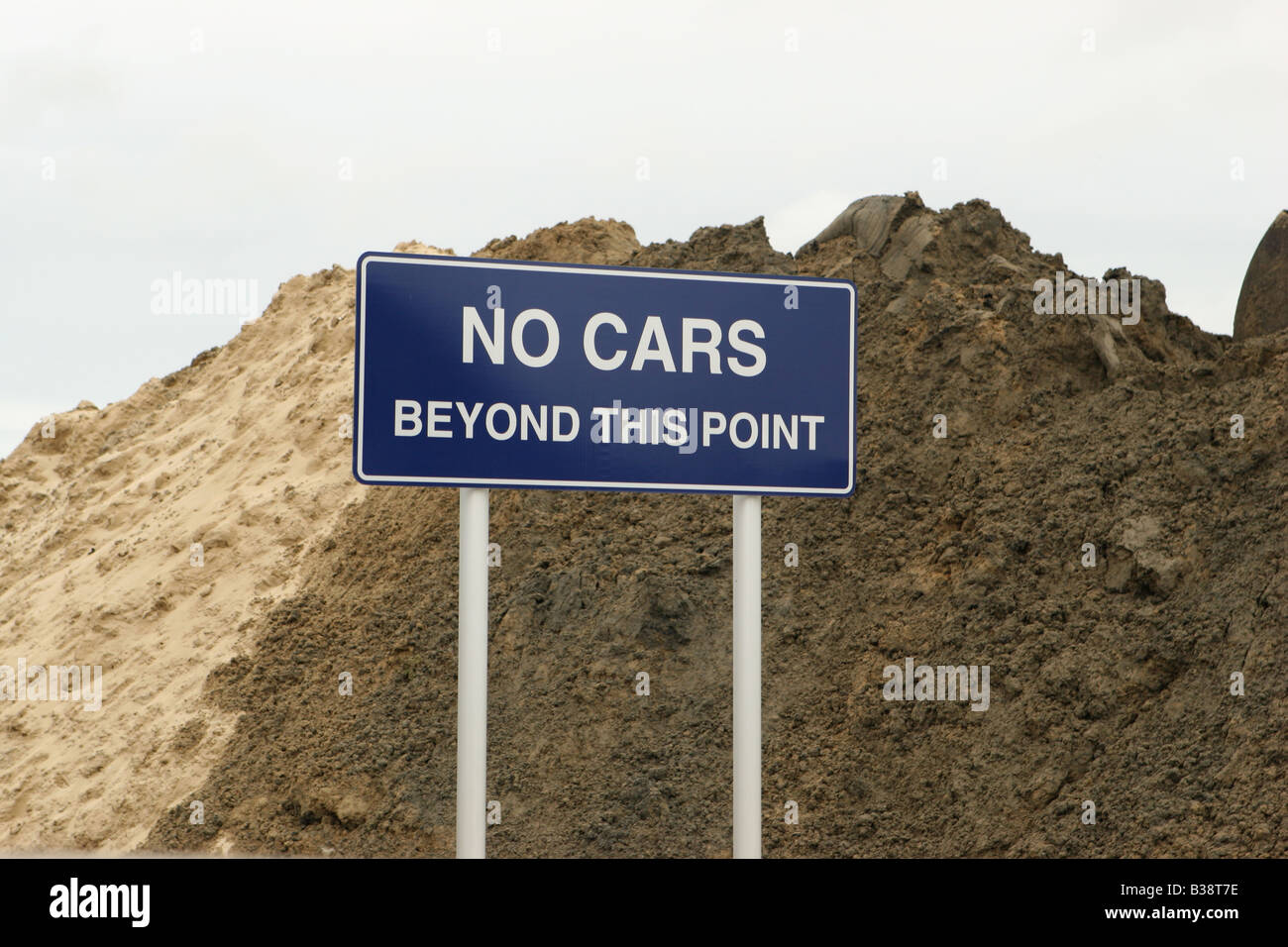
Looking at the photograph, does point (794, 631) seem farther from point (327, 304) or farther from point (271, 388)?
point (327, 304)

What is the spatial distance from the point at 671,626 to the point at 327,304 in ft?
35.9

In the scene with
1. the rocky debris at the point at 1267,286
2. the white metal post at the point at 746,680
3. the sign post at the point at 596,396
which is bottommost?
the white metal post at the point at 746,680

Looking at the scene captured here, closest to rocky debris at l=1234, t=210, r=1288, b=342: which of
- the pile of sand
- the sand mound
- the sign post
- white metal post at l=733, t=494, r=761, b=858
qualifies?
the pile of sand

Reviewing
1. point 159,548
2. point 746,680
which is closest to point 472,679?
point 746,680

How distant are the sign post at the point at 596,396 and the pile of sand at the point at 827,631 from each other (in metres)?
4.70

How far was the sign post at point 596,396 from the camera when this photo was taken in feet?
13.7

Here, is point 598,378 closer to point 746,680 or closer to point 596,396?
point 596,396

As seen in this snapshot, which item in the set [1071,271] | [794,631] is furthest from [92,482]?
[1071,271]

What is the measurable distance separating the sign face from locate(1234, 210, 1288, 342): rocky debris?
30.3ft

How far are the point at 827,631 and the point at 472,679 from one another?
6.97m

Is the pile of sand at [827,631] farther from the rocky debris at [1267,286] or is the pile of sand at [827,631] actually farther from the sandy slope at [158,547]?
the rocky debris at [1267,286]

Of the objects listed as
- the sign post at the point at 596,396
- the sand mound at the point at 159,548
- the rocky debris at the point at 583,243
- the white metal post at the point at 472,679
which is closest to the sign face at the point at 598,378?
the sign post at the point at 596,396

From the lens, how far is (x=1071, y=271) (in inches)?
533

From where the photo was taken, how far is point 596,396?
430cm
